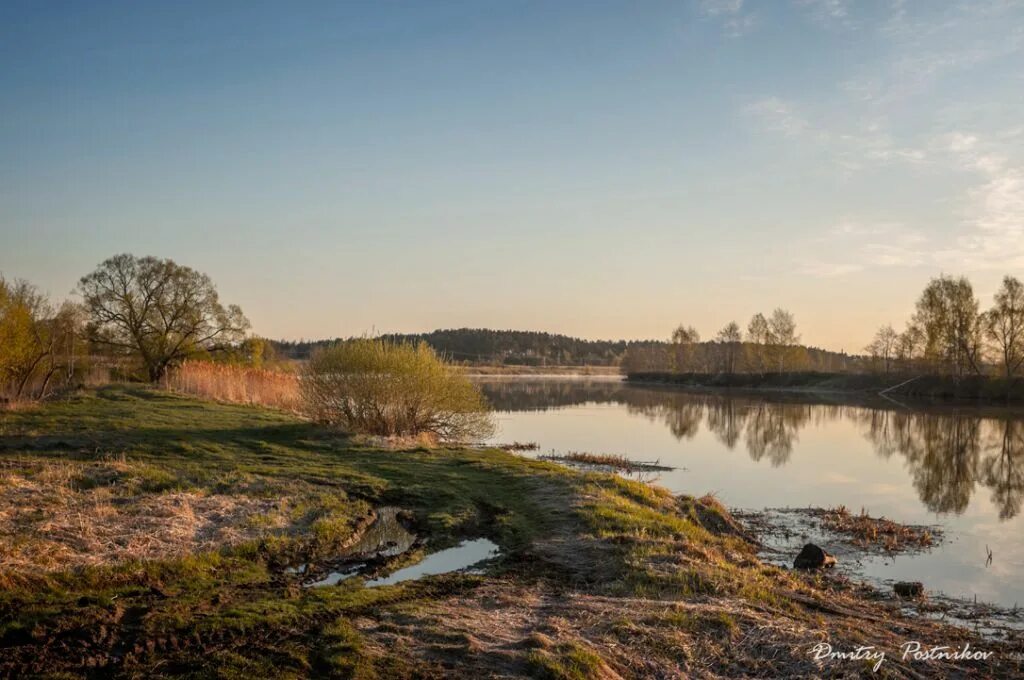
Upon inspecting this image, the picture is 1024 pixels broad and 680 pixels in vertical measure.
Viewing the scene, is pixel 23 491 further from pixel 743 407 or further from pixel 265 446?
pixel 743 407

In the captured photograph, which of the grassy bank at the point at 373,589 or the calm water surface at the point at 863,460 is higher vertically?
the grassy bank at the point at 373,589

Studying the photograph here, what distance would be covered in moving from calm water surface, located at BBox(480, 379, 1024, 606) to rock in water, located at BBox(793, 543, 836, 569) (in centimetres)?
72

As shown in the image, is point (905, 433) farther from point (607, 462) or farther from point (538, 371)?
point (538, 371)

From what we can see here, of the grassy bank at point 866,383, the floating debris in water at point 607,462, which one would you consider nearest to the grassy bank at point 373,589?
the floating debris in water at point 607,462

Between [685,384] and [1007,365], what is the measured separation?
143 feet

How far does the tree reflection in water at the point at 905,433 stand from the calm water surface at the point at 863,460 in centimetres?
6

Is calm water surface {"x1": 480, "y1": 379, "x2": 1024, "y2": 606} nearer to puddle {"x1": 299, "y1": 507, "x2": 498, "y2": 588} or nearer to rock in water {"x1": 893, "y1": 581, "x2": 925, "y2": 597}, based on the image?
rock in water {"x1": 893, "y1": 581, "x2": 925, "y2": 597}

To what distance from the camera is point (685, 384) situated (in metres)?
103

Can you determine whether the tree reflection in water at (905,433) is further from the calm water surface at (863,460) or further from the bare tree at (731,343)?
the bare tree at (731,343)

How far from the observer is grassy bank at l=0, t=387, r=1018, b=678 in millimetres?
6605

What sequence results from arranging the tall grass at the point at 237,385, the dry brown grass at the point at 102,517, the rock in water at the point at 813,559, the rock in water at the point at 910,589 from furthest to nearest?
the tall grass at the point at 237,385 < the rock in water at the point at 813,559 < the rock in water at the point at 910,589 < the dry brown grass at the point at 102,517

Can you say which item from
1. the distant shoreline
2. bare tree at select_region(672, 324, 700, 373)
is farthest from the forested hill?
bare tree at select_region(672, 324, 700, 373)

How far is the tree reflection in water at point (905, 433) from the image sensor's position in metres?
22.2

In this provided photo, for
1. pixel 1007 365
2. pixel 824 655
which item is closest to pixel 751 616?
pixel 824 655
